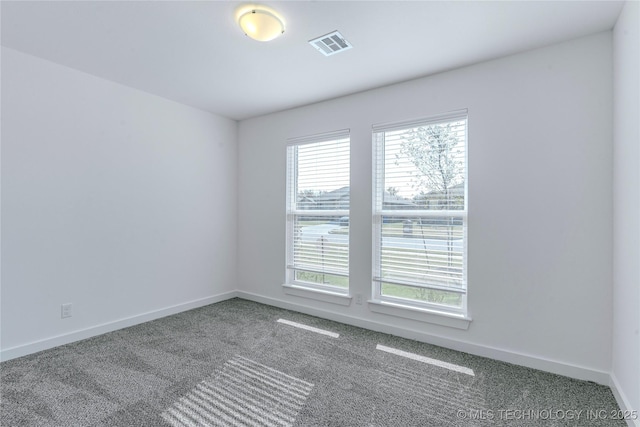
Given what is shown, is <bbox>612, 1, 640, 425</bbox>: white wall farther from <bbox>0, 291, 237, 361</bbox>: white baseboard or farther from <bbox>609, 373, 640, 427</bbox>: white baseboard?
<bbox>0, 291, 237, 361</bbox>: white baseboard

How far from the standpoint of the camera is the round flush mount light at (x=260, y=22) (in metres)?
2.05

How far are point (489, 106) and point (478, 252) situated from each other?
4.28ft

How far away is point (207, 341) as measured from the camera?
3010mm

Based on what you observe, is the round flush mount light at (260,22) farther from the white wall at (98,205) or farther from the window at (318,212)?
the white wall at (98,205)

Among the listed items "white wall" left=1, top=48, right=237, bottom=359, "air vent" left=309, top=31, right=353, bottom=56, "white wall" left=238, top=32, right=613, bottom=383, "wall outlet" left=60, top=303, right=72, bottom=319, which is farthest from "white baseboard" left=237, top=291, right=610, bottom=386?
"air vent" left=309, top=31, right=353, bottom=56

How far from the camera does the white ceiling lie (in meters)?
2.05

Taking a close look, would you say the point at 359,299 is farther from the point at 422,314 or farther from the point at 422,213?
the point at 422,213

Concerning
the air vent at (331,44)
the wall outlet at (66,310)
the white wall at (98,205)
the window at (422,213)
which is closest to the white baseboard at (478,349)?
the window at (422,213)

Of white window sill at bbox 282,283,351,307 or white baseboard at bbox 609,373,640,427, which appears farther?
white window sill at bbox 282,283,351,307

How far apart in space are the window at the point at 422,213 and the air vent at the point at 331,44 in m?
1.00

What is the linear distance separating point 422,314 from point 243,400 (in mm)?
1827

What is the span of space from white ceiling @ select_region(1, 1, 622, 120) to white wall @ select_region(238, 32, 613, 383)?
8.4 inches

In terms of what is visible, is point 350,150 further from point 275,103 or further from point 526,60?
point 526,60

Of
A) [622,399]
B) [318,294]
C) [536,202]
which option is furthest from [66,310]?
[622,399]
